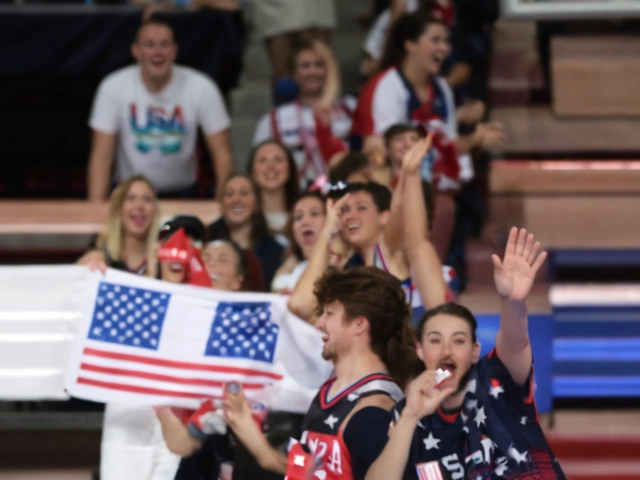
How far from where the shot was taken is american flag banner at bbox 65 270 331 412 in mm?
5941

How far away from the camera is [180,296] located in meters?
6.04

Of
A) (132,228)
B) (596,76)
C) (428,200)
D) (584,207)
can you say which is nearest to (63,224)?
(132,228)

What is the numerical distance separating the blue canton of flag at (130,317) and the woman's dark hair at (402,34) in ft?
8.67

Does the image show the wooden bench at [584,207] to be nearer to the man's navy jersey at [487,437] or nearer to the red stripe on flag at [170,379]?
the red stripe on flag at [170,379]

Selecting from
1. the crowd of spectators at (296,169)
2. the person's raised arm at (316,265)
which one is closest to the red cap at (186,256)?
the crowd of spectators at (296,169)

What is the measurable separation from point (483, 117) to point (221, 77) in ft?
5.91

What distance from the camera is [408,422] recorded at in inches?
172

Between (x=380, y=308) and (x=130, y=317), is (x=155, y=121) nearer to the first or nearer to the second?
(x=130, y=317)

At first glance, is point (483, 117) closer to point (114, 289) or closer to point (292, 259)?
point (292, 259)

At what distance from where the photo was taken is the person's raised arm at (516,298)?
4402mm

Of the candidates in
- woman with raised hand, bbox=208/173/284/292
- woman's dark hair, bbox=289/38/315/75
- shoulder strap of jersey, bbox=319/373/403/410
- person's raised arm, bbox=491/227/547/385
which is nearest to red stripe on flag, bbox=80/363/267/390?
woman with raised hand, bbox=208/173/284/292

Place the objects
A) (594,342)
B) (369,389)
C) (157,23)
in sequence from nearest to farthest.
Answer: (369,389) < (594,342) < (157,23)

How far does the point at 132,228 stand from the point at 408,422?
2.80 meters

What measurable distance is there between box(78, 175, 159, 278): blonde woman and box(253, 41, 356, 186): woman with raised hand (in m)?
1.25
